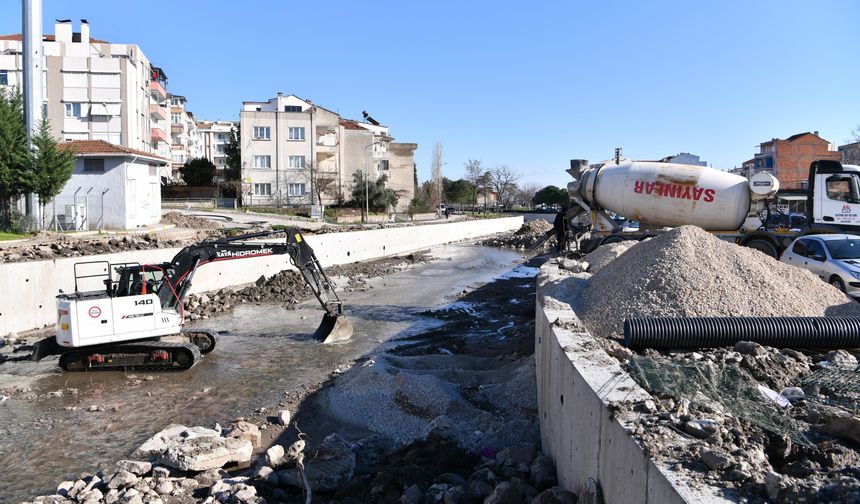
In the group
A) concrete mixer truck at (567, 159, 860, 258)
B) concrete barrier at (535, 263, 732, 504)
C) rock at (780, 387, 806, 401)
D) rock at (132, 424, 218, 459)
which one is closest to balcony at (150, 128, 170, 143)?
concrete mixer truck at (567, 159, 860, 258)

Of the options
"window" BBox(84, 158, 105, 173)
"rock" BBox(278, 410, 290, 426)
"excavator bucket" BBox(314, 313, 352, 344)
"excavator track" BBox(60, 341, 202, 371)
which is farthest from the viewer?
"window" BBox(84, 158, 105, 173)

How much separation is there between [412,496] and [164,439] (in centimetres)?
410

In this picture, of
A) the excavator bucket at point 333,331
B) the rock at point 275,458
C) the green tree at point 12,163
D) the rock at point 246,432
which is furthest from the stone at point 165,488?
the green tree at point 12,163

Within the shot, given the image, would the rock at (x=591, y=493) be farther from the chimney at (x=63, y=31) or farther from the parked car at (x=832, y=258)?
the chimney at (x=63, y=31)

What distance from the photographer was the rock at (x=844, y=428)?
454 cm

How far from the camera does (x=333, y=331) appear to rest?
51.7 feet

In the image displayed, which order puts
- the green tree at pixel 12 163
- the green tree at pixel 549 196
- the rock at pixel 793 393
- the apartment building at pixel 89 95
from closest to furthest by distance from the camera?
the rock at pixel 793 393
the green tree at pixel 12 163
the apartment building at pixel 89 95
the green tree at pixel 549 196

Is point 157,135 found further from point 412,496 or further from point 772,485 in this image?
point 772,485

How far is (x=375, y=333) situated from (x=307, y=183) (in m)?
56.3

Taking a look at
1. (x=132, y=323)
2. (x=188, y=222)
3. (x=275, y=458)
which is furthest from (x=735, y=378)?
(x=188, y=222)

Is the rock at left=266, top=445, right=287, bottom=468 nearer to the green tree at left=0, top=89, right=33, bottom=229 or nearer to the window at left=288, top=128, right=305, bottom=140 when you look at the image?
the green tree at left=0, top=89, right=33, bottom=229

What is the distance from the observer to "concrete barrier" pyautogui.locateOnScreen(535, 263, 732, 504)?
12.1ft

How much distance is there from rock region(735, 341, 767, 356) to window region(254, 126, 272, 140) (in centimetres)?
6692

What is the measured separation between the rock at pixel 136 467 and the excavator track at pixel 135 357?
5.59 metres
